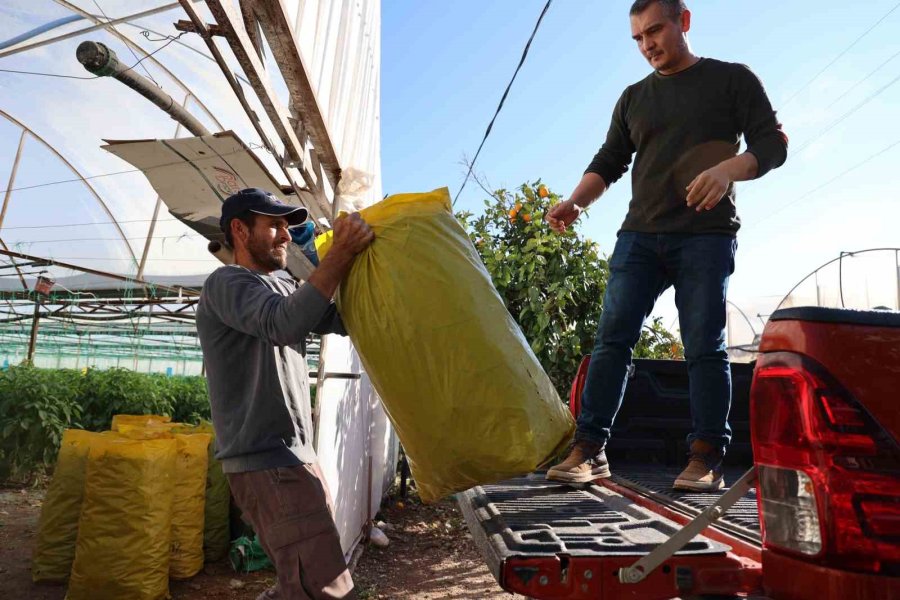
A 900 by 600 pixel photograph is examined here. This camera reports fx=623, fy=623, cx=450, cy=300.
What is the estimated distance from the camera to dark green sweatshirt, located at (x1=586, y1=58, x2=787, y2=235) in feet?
6.84

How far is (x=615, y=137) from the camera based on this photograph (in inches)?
99.0

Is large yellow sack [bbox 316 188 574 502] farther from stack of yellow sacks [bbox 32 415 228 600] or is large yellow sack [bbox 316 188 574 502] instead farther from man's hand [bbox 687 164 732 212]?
stack of yellow sacks [bbox 32 415 228 600]

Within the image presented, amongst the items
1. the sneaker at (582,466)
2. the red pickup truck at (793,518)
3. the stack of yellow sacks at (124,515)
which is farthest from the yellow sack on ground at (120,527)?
the red pickup truck at (793,518)

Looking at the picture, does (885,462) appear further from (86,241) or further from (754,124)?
(86,241)

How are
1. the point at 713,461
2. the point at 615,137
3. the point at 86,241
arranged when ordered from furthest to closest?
1. the point at 86,241
2. the point at 615,137
3. the point at 713,461

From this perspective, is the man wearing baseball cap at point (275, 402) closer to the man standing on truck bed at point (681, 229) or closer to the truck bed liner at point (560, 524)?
the truck bed liner at point (560, 524)

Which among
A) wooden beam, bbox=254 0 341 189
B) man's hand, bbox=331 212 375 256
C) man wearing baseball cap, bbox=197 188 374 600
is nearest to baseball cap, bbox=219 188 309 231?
man wearing baseball cap, bbox=197 188 374 600

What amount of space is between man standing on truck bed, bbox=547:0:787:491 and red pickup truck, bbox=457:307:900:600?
0.60m

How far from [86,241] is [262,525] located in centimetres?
982

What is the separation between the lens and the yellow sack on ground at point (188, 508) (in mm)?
4227

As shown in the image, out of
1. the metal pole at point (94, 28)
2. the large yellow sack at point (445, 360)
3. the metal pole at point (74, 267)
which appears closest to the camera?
the large yellow sack at point (445, 360)

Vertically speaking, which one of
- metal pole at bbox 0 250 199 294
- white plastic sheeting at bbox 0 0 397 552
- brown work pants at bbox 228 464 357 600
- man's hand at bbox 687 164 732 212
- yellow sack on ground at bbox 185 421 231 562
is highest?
white plastic sheeting at bbox 0 0 397 552

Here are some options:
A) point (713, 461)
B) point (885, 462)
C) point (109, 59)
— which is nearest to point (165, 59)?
point (109, 59)

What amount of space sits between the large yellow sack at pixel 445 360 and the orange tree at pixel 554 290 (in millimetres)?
3572
